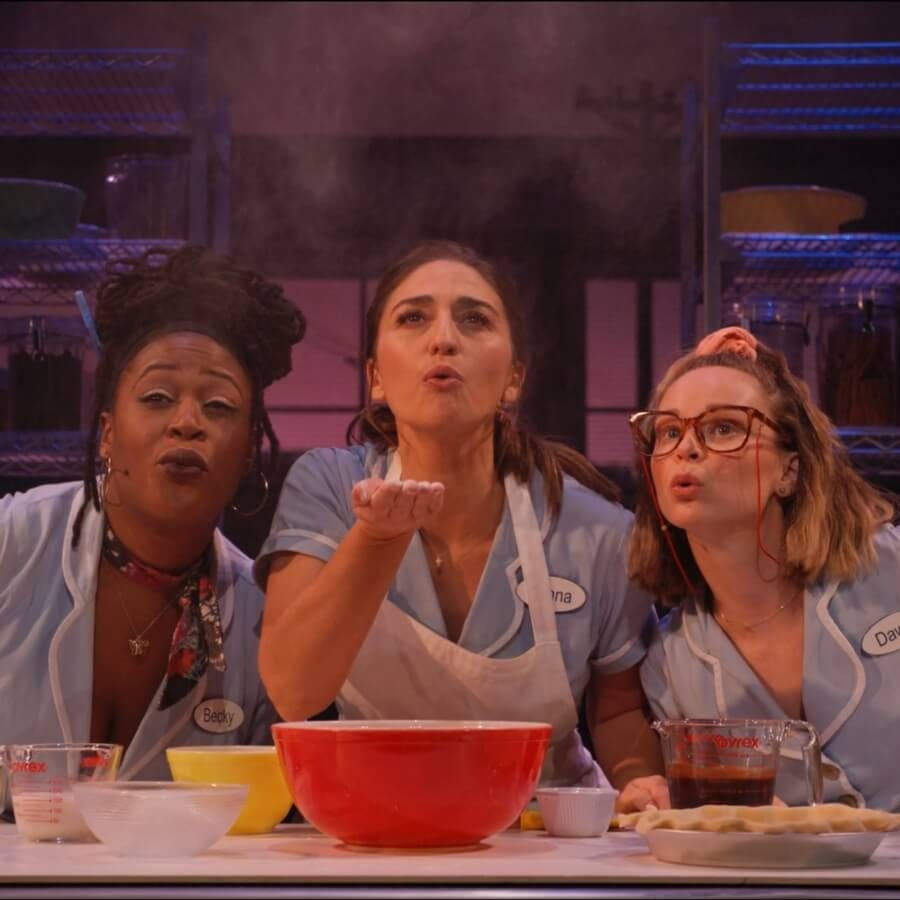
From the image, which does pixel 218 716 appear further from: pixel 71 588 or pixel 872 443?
pixel 872 443

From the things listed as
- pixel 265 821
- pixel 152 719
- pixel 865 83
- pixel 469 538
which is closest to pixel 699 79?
pixel 865 83

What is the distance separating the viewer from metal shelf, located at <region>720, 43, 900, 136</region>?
2660 millimetres

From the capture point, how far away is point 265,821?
1.21m

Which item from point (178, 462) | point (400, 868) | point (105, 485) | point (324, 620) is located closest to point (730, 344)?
point (324, 620)

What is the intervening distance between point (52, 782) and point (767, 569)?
102 cm

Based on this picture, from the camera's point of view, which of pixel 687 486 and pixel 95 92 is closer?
pixel 687 486

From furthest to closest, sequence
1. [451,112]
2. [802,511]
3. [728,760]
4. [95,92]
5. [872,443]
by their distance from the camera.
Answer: [451,112], [95,92], [872,443], [802,511], [728,760]

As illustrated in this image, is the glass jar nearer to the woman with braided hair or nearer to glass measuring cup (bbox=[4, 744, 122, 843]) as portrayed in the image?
the woman with braided hair

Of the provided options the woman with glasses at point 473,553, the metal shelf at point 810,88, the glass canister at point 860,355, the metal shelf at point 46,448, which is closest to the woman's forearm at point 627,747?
the woman with glasses at point 473,553

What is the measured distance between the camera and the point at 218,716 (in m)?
1.99

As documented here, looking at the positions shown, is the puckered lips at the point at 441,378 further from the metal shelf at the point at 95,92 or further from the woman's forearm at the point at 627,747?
the metal shelf at the point at 95,92

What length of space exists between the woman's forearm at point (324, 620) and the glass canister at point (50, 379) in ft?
3.59

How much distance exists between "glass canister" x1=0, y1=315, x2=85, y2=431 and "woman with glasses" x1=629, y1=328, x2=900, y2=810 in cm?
128

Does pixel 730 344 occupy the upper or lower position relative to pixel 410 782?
upper
